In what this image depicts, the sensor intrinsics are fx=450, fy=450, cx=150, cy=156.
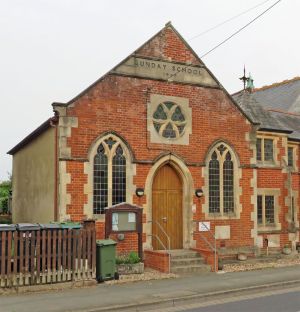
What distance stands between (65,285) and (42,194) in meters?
4.82

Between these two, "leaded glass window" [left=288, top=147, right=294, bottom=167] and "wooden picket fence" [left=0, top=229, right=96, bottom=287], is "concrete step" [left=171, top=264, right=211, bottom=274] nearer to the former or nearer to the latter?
"wooden picket fence" [left=0, top=229, right=96, bottom=287]

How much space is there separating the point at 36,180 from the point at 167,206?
4.83m

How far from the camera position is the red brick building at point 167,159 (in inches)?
551

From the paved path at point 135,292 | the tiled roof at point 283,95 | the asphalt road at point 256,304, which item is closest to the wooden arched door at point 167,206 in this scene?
the paved path at point 135,292

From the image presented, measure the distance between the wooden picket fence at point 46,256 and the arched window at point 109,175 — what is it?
8.52ft

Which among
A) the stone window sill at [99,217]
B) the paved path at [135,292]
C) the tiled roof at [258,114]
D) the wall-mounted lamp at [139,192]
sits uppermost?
the tiled roof at [258,114]

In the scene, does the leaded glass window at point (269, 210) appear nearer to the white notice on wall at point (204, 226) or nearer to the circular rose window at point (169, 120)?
the white notice on wall at point (204, 226)

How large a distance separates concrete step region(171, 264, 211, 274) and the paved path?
1.76 ft

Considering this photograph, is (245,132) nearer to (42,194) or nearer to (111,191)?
(111,191)

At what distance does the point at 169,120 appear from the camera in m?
15.7

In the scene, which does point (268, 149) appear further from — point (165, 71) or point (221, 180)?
point (165, 71)

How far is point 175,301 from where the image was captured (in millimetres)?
9969

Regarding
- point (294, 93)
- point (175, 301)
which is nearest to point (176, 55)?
point (175, 301)

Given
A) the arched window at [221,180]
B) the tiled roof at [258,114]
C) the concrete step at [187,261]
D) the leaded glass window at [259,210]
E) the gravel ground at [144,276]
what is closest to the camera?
the gravel ground at [144,276]
